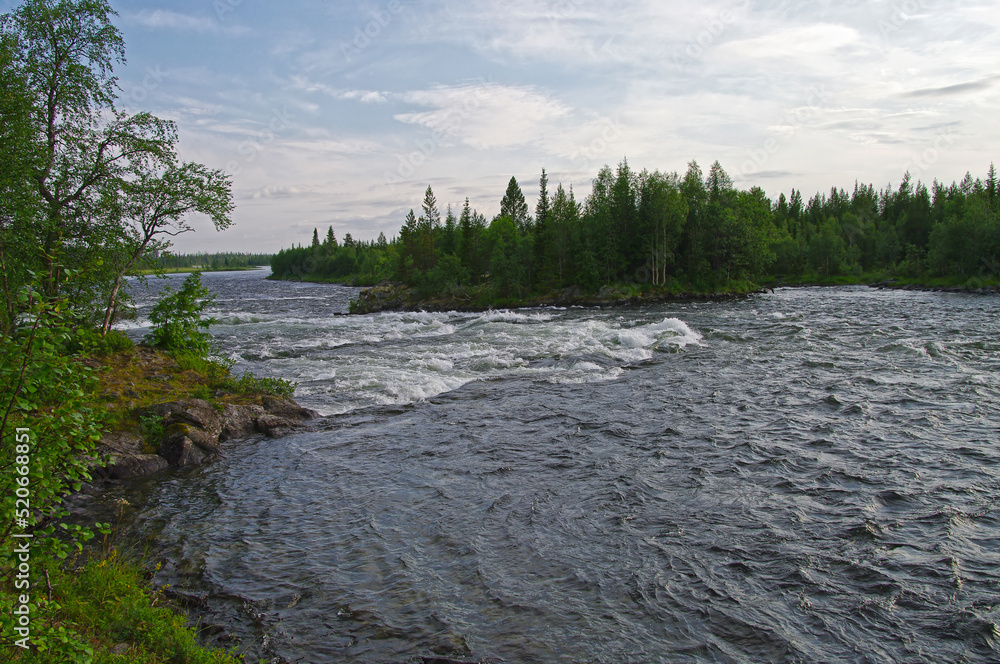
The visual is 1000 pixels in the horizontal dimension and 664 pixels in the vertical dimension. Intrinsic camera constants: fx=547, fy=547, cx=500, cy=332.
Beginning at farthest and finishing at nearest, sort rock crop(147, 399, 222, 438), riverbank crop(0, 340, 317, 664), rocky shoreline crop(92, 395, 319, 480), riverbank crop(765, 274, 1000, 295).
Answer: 1. riverbank crop(765, 274, 1000, 295)
2. rock crop(147, 399, 222, 438)
3. rocky shoreline crop(92, 395, 319, 480)
4. riverbank crop(0, 340, 317, 664)

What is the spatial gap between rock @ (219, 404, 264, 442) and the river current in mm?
768

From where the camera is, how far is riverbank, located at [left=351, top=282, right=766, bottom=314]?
67.1 meters

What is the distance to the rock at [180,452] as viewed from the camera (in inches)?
534

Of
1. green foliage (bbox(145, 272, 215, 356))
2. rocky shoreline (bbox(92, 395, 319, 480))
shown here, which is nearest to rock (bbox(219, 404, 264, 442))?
rocky shoreline (bbox(92, 395, 319, 480))

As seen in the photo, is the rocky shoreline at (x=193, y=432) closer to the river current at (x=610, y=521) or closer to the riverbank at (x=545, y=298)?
the river current at (x=610, y=521)

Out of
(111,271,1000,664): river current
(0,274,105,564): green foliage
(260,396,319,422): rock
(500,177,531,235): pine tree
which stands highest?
(500,177,531,235): pine tree

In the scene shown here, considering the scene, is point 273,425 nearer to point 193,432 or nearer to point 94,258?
point 193,432

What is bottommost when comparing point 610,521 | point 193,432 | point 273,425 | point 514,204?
point 610,521

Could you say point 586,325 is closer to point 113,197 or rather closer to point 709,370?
point 709,370

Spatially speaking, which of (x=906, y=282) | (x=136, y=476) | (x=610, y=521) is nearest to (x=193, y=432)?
(x=136, y=476)

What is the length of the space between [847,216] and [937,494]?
127 metres

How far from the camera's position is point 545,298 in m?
72.1

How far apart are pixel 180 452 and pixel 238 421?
2.60m

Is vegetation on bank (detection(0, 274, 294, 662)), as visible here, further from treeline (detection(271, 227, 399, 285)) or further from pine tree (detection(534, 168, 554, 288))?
treeline (detection(271, 227, 399, 285))
